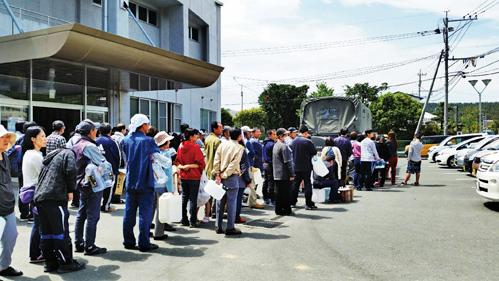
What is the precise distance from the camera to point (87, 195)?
19.5 feet

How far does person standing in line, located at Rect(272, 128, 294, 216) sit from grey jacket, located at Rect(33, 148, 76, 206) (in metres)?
4.76

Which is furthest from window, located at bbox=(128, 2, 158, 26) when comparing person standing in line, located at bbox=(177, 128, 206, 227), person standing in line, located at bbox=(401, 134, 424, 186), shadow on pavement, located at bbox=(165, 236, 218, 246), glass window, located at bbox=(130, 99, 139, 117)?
shadow on pavement, located at bbox=(165, 236, 218, 246)

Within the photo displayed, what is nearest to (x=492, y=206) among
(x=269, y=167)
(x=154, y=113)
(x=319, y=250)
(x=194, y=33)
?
(x=269, y=167)

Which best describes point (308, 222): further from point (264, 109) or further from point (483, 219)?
point (264, 109)

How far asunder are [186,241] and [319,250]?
2.20 meters

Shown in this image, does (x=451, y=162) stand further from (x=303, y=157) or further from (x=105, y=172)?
(x=105, y=172)

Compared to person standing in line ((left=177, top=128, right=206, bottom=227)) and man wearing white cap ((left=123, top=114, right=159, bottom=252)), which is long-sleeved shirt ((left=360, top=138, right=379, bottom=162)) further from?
man wearing white cap ((left=123, top=114, right=159, bottom=252))

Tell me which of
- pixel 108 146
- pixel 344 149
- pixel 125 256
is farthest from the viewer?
pixel 344 149

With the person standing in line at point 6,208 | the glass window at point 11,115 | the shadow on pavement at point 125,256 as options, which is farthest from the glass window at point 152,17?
the person standing in line at point 6,208

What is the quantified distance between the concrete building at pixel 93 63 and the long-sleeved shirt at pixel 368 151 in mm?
6758

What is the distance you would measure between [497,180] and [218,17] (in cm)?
2478

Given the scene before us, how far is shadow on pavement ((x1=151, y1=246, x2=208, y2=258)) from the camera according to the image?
6.03 metres

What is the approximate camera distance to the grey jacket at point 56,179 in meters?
5.02

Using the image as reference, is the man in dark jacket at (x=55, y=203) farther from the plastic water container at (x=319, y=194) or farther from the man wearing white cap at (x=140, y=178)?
the plastic water container at (x=319, y=194)
